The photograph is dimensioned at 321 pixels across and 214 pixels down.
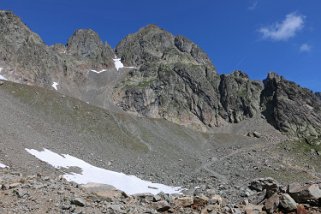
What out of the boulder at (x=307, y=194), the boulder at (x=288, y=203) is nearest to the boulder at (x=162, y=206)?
the boulder at (x=288, y=203)

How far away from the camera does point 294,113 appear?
190125 millimetres

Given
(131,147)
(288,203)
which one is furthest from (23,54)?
(288,203)

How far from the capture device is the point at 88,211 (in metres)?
16.9

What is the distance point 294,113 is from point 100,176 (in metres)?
152

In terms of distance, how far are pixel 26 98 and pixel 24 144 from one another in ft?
134

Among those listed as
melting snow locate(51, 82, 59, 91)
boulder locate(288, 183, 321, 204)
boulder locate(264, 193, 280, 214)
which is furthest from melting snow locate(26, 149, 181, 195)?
melting snow locate(51, 82, 59, 91)

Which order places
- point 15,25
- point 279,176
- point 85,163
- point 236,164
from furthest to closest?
point 15,25
point 236,164
point 279,176
point 85,163

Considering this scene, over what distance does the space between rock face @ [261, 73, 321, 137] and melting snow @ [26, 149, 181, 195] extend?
136m

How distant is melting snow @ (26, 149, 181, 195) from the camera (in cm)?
5241

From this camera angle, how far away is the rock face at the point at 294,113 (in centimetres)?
18450

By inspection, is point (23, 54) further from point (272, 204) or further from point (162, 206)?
point (272, 204)

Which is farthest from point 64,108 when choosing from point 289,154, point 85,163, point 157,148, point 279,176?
point 289,154

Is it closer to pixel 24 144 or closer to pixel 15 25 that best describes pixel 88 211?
pixel 24 144

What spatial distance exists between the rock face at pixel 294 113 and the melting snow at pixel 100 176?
136342 mm
